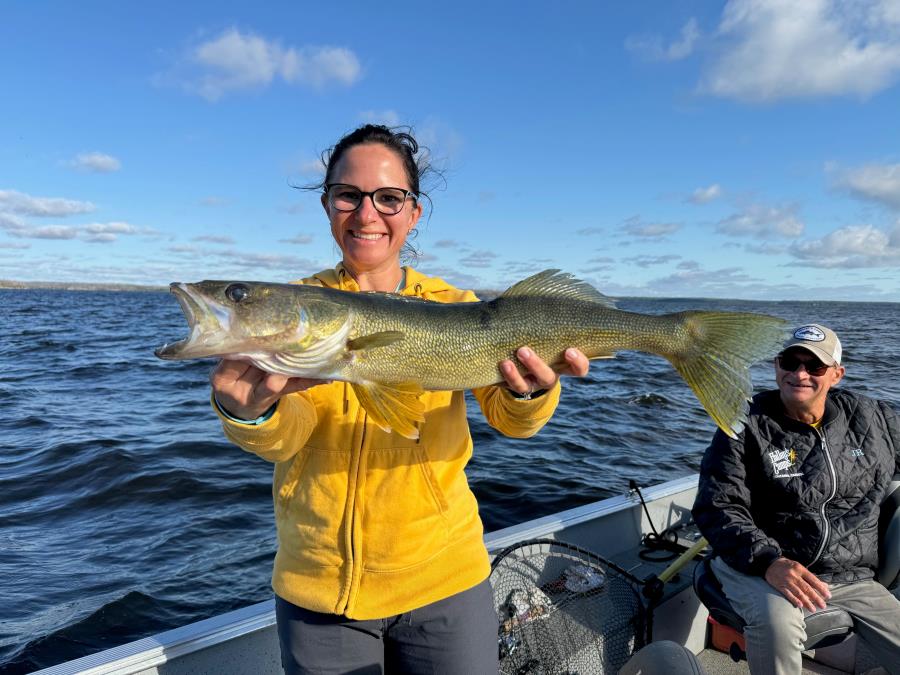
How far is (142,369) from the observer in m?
23.4

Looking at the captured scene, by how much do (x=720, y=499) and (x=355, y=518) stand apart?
125 inches

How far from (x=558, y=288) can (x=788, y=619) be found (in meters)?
2.85

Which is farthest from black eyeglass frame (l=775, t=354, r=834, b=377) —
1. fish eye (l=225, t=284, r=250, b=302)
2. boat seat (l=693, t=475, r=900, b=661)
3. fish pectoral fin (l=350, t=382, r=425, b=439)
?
fish eye (l=225, t=284, r=250, b=302)

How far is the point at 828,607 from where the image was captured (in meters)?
4.43

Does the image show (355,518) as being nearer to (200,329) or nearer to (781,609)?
(200,329)

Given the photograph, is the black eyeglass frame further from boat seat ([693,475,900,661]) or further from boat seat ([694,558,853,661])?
boat seat ([694,558,853,661])

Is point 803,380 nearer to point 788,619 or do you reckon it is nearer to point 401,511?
point 788,619

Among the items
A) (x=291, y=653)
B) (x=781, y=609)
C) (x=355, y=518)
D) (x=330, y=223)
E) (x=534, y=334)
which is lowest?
(x=781, y=609)

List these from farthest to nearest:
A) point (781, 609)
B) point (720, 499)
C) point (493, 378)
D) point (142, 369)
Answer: point (142, 369), point (720, 499), point (781, 609), point (493, 378)

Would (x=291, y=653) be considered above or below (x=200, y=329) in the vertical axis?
below

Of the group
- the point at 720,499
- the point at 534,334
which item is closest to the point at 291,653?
the point at 534,334

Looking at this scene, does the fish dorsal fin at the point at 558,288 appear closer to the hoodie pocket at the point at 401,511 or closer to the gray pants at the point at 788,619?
the hoodie pocket at the point at 401,511

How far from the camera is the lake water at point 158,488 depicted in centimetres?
690

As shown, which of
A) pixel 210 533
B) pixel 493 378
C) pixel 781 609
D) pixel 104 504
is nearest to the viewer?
pixel 493 378
